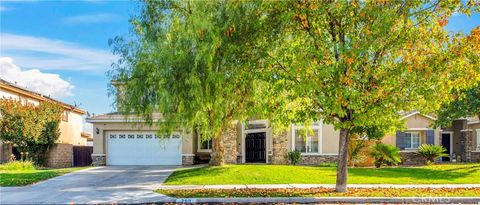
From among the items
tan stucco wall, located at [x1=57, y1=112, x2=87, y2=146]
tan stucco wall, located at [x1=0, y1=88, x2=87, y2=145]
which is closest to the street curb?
tan stucco wall, located at [x1=0, y1=88, x2=87, y2=145]

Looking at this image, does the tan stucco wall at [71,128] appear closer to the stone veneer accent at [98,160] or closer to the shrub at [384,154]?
the stone veneer accent at [98,160]

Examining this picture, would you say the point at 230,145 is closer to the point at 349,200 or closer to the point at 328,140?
the point at 328,140

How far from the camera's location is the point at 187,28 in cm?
1451

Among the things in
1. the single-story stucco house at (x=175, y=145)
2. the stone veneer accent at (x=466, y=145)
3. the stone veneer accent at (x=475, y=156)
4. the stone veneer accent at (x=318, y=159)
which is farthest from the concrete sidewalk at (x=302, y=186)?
the stone veneer accent at (x=466, y=145)

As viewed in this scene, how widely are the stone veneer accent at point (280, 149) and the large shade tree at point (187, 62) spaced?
950 centimetres

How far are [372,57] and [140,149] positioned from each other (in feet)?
53.5

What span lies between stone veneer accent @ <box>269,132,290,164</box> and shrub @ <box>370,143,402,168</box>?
15.8ft

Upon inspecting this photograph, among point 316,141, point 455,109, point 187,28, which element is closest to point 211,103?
point 187,28

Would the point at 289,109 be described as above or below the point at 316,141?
above

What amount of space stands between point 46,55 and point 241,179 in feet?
34.8

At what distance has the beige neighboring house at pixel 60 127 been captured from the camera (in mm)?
26464

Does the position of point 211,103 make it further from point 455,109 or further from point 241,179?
point 455,109

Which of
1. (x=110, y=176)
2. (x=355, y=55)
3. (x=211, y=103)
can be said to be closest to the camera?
(x=355, y=55)

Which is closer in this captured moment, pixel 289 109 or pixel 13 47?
pixel 289 109
